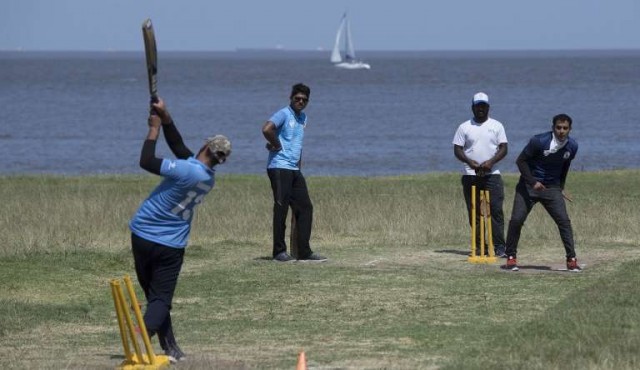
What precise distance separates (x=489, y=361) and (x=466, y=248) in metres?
7.14

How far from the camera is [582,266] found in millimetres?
15008

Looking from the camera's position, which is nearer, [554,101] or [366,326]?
[366,326]

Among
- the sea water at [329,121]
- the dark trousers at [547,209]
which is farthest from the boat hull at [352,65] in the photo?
the dark trousers at [547,209]

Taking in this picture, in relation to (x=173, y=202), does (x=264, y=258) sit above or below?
below

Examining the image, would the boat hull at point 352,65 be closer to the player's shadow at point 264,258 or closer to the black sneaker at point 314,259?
the player's shadow at point 264,258

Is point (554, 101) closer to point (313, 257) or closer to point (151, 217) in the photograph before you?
point (313, 257)

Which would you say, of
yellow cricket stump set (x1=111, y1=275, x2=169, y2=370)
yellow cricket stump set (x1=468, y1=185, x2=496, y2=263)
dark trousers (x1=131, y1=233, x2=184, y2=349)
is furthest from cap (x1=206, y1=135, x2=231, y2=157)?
yellow cricket stump set (x1=468, y1=185, x2=496, y2=263)

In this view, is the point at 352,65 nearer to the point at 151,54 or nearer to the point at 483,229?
the point at 483,229

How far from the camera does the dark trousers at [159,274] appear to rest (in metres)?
10.2

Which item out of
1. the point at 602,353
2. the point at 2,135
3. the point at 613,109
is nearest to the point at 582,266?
the point at 602,353

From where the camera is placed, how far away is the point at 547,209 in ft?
48.8

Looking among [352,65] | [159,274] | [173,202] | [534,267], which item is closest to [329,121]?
[534,267]

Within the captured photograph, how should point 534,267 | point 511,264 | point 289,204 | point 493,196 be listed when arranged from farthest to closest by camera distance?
1. point 493,196
2. point 289,204
3. point 534,267
4. point 511,264

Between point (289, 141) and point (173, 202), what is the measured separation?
18.2 feet
